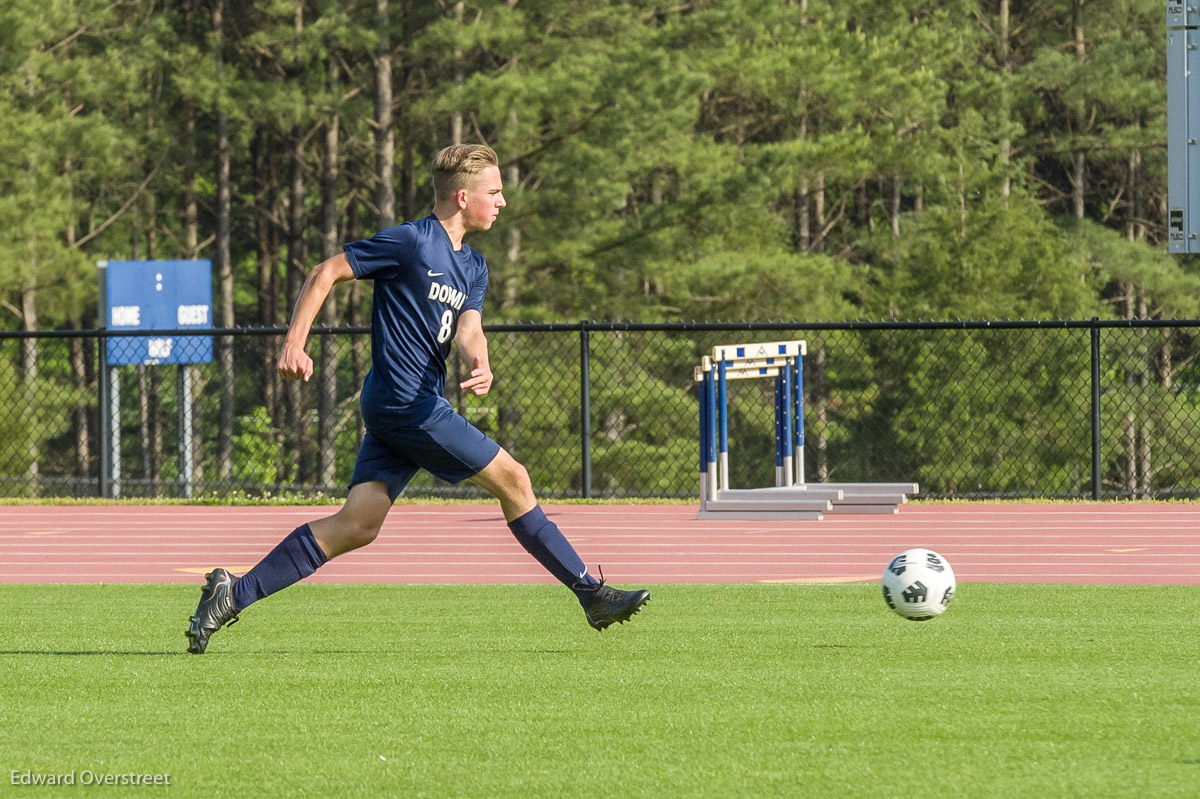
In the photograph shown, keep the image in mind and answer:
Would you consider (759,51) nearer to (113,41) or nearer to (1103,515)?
(113,41)

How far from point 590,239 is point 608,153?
2087 millimetres

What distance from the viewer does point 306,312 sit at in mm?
6246

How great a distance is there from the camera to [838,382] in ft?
114

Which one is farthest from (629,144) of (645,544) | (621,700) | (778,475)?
(621,700)

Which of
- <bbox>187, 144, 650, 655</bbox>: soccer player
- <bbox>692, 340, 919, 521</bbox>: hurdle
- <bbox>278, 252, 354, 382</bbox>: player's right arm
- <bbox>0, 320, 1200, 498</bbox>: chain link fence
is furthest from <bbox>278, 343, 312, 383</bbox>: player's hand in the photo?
<bbox>0, 320, 1200, 498</bbox>: chain link fence

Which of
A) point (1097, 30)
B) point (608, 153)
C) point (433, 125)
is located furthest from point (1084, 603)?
point (1097, 30)

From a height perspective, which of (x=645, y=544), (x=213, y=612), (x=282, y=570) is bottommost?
(x=645, y=544)

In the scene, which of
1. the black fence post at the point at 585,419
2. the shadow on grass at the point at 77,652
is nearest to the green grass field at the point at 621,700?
the shadow on grass at the point at 77,652

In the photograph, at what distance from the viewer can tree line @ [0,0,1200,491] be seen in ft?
115

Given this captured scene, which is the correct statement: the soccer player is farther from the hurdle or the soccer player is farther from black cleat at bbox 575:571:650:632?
the hurdle

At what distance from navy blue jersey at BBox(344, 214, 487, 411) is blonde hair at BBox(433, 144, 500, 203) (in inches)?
7.0

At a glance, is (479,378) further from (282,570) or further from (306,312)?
(282,570)

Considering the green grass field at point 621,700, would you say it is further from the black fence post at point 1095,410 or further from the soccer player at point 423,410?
the black fence post at point 1095,410

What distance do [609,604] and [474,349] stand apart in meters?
1.10
